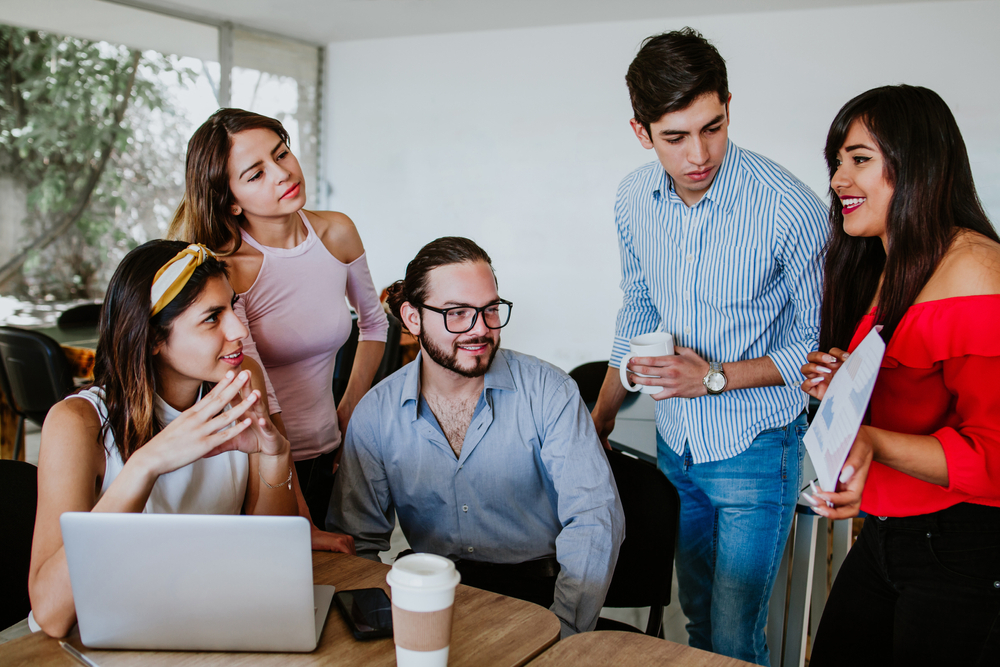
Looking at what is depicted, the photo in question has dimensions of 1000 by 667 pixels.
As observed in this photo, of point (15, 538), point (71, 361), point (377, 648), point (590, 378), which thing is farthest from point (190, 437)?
point (71, 361)

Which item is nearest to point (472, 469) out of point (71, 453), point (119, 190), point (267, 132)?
point (71, 453)

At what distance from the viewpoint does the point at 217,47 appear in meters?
5.43

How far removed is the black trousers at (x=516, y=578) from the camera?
166 cm

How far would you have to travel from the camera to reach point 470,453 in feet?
5.52

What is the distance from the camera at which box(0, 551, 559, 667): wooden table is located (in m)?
1.04

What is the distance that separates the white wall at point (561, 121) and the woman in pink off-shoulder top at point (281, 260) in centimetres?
Result: 353

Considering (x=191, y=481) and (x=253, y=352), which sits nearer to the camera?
(x=191, y=481)

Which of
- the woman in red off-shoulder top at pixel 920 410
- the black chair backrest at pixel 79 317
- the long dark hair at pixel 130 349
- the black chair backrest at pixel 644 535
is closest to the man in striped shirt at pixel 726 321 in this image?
the black chair backrest at pixel 644 535

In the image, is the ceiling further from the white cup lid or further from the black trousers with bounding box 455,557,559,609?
the white cup lid

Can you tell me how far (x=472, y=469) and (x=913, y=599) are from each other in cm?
88

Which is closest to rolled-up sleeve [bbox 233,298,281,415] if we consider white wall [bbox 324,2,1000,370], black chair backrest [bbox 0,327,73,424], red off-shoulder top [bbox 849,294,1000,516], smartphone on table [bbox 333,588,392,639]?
smartphone on table [bbox 333,588,392,639]

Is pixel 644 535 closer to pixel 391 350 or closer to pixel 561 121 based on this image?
pixel 391 350

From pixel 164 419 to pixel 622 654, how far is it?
3.16ft

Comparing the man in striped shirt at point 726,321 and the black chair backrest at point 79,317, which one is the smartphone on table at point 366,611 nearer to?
the man in striped shirt at point 726,321
